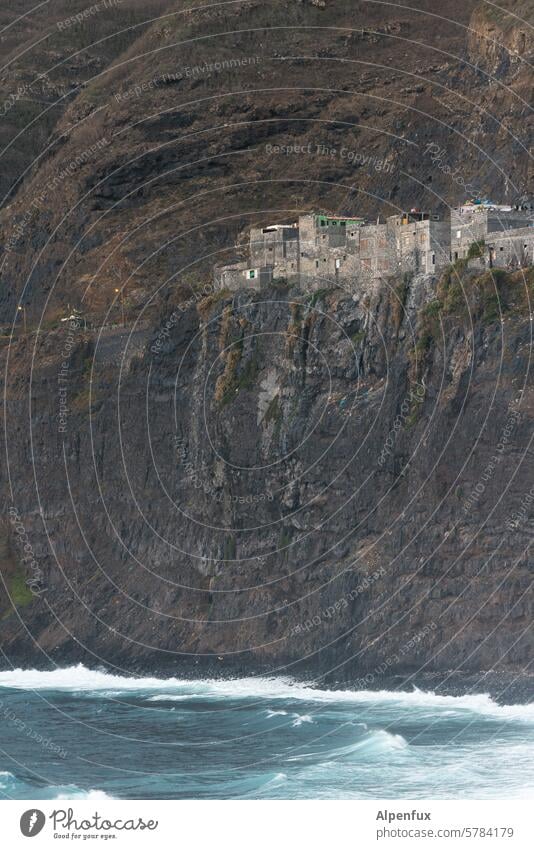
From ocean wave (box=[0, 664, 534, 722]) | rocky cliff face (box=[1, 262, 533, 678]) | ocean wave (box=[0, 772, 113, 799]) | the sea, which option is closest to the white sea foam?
the sea

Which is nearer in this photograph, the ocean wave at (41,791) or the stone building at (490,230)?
the ocean wave at (41,791)

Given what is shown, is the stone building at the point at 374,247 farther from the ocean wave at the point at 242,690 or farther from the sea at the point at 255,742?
the sea at the point at 255,742

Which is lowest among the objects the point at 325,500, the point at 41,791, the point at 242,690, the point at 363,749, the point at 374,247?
the point at 41,791

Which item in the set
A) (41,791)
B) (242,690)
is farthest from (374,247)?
(41,791)

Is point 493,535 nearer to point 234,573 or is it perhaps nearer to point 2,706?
point 234,573

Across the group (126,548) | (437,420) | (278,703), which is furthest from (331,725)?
(126,548)

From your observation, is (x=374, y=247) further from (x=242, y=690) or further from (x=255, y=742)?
(x=255, y=742)

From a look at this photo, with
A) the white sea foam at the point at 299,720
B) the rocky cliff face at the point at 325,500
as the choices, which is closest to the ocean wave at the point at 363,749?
the white sea foam at the point at 299,720
